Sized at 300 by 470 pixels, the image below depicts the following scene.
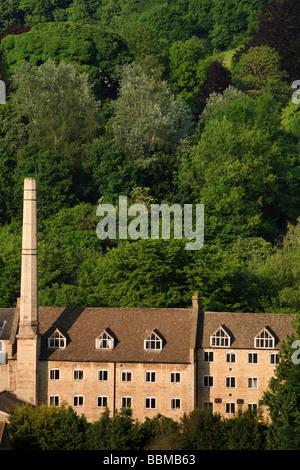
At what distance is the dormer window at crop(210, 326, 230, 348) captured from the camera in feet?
313

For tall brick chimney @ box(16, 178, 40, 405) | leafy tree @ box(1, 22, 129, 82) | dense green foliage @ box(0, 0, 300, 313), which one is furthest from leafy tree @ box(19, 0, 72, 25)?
tall brick chimney @ box(16, 178, 40, 405)

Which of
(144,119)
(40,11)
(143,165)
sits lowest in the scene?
(143,165)

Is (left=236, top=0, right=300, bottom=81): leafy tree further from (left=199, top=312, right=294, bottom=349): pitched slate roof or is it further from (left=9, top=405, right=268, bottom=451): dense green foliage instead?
(left=9, top=405, right=268, bottom=451): dense green foliage

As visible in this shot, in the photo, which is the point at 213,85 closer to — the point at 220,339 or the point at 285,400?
the point at 220,339

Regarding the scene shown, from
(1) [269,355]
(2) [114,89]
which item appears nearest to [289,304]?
(1) [269,355]

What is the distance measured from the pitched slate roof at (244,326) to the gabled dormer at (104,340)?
18.7 feet

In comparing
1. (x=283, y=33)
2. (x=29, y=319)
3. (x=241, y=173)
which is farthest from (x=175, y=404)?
(x=283, y=33)

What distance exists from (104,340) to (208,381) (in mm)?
7020

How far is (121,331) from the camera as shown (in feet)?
318

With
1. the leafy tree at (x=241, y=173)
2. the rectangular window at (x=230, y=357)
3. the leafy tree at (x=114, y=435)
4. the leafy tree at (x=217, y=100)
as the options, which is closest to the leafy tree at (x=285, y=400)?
the rectangular window at (x=230, y=357)

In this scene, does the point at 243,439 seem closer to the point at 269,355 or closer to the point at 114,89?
the point at 269,355

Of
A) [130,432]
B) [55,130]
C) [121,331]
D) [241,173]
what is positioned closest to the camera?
[130,432]

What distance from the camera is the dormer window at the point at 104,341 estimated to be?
96.3 meters

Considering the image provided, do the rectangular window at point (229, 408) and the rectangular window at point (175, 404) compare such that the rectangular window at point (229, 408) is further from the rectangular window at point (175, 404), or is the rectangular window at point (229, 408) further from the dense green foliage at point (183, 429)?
the rectangular window at point (175, 404)
